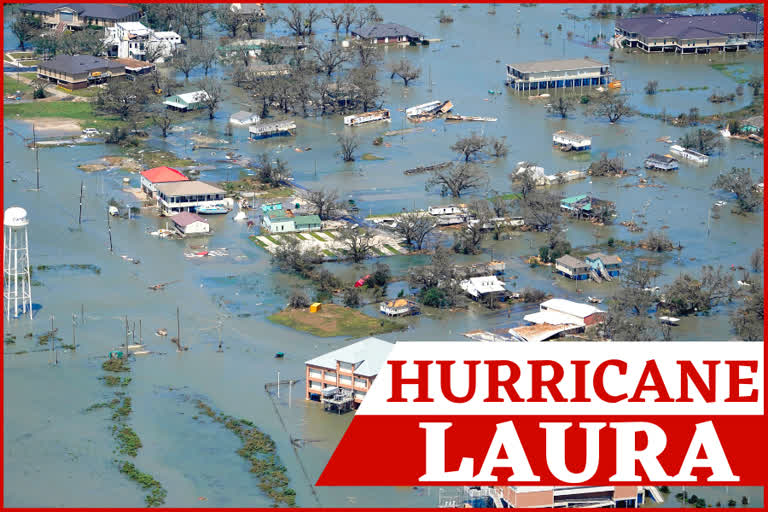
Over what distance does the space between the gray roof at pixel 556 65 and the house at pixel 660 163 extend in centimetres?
799

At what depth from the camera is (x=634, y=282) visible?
24484 millimetres

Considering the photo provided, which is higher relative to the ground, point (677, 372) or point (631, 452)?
point (677, 372)

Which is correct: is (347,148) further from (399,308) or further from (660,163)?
(399,308)

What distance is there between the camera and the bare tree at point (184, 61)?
134ft

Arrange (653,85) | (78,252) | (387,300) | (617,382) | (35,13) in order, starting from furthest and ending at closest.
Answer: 1. (35,13)
2. (653,85)
3. (78,252)
4. (387,300)
5. (617,382)

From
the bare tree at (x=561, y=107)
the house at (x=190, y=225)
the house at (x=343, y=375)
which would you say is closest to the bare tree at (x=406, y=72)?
the bare tree at (x=561, y=107)

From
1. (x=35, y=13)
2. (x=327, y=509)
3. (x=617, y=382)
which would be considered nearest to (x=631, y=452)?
(x=617, y=382)

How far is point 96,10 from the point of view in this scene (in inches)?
1839

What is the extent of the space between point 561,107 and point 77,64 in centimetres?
1324

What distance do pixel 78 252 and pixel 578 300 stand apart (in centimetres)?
908

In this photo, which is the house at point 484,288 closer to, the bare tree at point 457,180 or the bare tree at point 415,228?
the bare tree at point 415,228

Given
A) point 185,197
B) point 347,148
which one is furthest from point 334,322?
point 347,148

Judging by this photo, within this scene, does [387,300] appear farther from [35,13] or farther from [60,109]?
[35,13]

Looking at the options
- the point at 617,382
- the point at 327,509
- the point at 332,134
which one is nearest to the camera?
the point at 617,382
